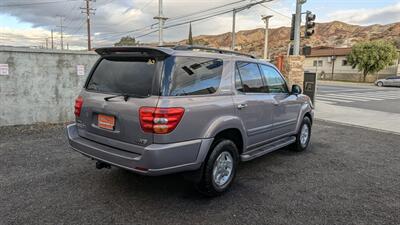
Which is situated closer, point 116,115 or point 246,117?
point 116,115

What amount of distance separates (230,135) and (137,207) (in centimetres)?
149

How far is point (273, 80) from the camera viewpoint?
16.6ft

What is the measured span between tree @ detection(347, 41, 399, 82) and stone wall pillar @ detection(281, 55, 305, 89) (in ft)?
101

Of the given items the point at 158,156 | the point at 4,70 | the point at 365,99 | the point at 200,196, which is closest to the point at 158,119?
the point at 158,156

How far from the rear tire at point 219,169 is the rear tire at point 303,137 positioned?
7.74 ft

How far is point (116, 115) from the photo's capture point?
11.0 ft

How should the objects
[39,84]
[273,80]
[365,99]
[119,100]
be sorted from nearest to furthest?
1. [119,100]
2. [273,80]
3. [39,84]
4. [365,99]

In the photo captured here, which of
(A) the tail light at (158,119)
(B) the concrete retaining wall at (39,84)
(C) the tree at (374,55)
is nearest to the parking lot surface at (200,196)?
(A) the tail light at (158,119)

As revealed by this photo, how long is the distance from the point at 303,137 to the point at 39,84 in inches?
266

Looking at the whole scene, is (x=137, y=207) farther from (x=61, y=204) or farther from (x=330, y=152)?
(x=330, y=152)

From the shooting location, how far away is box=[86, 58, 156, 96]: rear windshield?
329cm

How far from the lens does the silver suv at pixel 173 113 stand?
3137mm

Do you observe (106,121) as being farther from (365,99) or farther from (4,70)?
(365,99)

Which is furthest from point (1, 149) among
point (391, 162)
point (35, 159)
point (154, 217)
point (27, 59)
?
point (391, 162)
